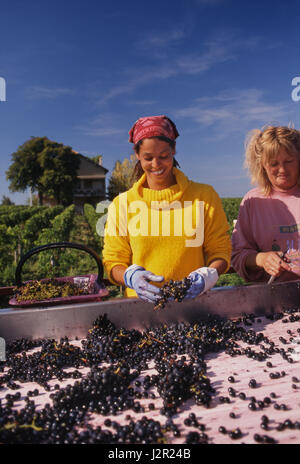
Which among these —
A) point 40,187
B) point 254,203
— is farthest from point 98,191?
point 254,203

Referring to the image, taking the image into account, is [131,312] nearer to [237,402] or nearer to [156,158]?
[237,402]

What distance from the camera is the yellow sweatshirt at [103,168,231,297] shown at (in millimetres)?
2938

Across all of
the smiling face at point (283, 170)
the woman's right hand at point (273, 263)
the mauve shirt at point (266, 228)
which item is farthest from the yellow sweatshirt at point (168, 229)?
the smiling face at point (283, 170)

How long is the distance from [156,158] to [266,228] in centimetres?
135

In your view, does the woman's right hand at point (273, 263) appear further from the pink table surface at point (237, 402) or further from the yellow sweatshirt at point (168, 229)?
the pink table surface at point (237, 402)

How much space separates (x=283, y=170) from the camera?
9.78ft

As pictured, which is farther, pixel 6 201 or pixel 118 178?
pixel 6 201

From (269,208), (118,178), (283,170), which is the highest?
(118,178)

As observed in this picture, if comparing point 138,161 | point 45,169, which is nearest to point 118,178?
point 45,169

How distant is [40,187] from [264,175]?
67113mm

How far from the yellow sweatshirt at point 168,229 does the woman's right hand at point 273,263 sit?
289 mm

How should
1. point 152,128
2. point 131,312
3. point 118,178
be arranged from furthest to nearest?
point 118,178
point 152,128
point 131,312

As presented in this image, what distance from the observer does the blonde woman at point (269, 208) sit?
2.90m

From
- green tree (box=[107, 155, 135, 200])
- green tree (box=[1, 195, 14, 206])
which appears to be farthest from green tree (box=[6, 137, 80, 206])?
green tree (box=[1, 195, 14, 206])
